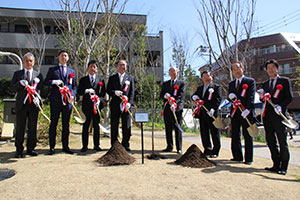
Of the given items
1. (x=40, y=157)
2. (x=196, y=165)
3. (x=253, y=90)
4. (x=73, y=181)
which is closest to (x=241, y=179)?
(x=196, y=165)

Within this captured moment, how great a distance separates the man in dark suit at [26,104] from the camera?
14.6 ft

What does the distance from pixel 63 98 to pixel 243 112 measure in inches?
141

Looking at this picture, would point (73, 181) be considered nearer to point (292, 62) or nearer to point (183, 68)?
point (183, 68)

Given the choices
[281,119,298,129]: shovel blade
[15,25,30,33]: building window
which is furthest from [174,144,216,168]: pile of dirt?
[15,25,30,33]: building window

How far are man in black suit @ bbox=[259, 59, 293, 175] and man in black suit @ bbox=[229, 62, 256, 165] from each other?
319 mm

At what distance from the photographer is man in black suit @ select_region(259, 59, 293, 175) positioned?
3.74 meters

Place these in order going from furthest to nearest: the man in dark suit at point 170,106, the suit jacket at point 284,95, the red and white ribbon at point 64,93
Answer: the man in dark suit at point 170,106 → the red and white ribbon at point 64,93 → the suit jacket at point 284,95

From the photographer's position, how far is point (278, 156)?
3.90 meters

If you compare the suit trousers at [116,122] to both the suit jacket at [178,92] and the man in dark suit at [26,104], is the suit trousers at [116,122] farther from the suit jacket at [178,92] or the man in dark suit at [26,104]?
the man in dark suit at [26,104]

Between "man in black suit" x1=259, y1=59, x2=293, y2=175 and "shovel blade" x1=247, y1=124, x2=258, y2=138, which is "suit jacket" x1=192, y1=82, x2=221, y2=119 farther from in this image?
"man in black suit" x1=259, y1=59, x2=293, y2=175

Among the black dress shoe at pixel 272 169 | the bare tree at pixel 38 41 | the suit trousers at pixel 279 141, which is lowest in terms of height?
the black dress shoe at pixel 272 169

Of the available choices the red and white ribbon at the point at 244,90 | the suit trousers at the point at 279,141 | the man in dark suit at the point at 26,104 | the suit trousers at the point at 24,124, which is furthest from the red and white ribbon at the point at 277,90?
the suit trousers at the point at 24,124

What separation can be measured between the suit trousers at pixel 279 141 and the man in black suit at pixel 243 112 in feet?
1.22

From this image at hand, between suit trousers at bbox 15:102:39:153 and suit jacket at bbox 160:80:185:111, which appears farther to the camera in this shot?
suit jacket at bbox 160:80:185:111
